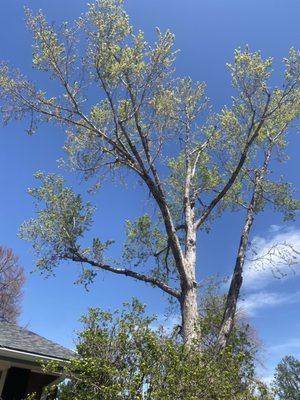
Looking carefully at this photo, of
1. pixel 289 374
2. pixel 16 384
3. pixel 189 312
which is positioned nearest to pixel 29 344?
pixel 16 384

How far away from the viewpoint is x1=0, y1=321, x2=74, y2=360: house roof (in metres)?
9.99

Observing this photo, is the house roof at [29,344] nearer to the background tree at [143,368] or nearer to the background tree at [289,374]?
the background tree at [143,368]

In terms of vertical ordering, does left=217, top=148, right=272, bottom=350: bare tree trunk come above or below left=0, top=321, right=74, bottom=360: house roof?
above

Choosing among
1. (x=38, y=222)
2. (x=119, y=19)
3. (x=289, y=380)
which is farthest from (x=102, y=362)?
(x=289, y=380)

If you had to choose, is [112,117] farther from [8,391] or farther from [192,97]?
[8,391]

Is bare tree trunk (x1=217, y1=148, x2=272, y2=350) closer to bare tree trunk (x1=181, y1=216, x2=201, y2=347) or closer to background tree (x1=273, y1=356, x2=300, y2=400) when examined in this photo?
bare tree trunk (x1=181, y1=216, x2=201, y2=347)

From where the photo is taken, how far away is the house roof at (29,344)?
999 cm

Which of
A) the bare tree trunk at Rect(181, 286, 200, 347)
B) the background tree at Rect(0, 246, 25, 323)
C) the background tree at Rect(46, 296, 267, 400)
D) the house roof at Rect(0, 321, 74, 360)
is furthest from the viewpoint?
the background tree at Rect(0, 246, 25, 323)

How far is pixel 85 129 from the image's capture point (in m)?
14.5

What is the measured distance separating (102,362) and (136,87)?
854 centimetres

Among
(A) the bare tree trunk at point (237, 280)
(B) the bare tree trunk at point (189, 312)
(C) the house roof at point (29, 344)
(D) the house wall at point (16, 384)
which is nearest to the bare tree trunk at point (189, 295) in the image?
(B) the bare tree trunk at point (189, 312)

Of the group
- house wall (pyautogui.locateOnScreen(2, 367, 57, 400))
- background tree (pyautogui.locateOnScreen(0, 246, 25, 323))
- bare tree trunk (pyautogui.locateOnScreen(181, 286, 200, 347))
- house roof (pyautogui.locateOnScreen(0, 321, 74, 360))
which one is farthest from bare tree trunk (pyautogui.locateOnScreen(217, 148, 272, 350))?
background tree (pyautogui.locateOnScreen(0, 246, 25, 323))

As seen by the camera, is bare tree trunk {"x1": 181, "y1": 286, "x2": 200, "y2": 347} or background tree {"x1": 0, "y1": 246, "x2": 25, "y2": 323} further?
background tree {"x1": 0, "y1": 246, "x2": 25, "y2": 323}

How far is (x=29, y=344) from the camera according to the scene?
10.9m
